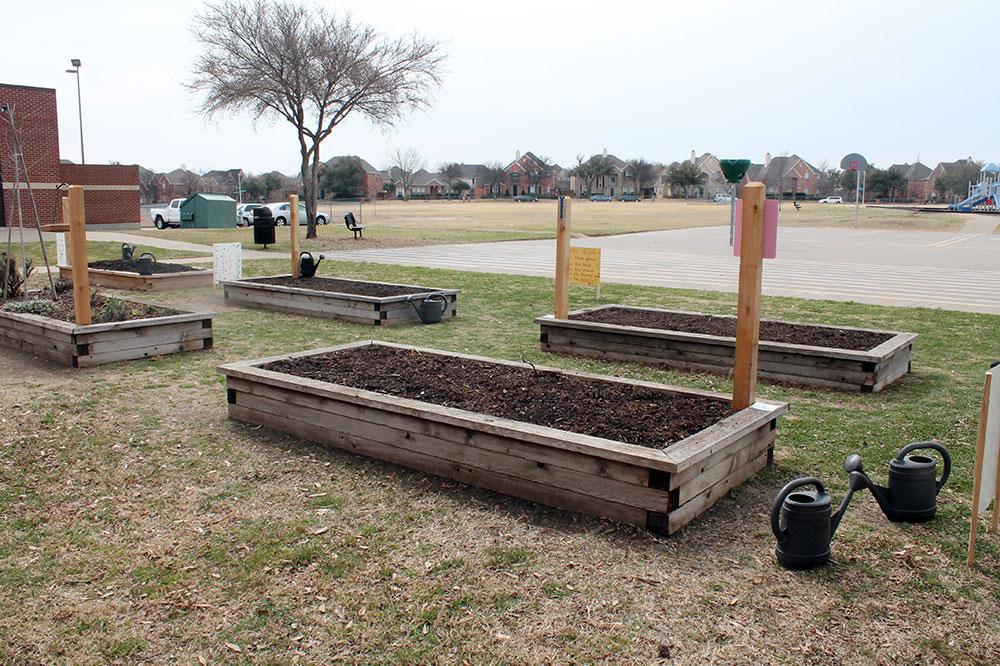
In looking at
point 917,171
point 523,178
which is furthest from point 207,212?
point 917,171

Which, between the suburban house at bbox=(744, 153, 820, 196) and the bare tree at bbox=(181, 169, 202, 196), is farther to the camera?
the suburban house at bbox=(744, 153, 820, 196)

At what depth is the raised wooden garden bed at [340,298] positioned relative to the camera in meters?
11.1

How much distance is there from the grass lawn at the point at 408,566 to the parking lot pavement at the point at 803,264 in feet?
31.1

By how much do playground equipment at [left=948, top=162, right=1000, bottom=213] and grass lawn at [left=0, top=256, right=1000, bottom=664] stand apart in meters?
80.9

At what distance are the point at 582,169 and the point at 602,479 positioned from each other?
132336mm

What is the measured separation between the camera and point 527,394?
18.7 feet

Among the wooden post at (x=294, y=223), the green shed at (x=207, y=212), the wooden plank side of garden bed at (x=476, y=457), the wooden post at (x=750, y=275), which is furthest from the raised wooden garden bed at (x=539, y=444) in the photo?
the green shed at (x=207, y=212)

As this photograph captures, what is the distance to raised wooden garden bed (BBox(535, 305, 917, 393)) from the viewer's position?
7348mm

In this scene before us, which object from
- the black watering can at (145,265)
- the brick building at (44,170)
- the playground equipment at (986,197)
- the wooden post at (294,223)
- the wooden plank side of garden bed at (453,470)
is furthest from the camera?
the playground equipment at (986,197)

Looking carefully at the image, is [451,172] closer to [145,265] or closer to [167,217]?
[167,217]

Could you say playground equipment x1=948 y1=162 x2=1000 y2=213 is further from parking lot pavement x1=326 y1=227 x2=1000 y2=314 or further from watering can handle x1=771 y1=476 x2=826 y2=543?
watering can handle x1=771 y1=476 x2=826 y2=543

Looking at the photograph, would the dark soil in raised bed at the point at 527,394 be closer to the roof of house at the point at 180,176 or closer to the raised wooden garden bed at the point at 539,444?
the raised wooden garden bed at the point at 539,444

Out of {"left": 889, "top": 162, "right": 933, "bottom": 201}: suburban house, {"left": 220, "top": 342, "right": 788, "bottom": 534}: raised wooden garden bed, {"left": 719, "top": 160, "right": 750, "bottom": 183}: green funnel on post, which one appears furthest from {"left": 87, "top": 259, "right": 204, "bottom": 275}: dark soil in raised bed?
{"left": 889, "top": 162, "right": 933, "bottom": 201}: suburban house

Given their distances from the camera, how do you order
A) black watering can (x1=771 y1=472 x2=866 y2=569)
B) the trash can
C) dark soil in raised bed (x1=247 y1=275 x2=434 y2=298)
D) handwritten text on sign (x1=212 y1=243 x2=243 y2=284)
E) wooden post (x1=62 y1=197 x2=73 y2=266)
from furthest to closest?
1. the trash can
2. handwritten text on sign (x1=212 y1=243 x2=243 y2=284)
3. dark soil in raised bed (x1=247 y1=275 x2=434 y2=298)
4. wooden post (x1=62 y1=197 x2=73 y2=266)
5. black watering can (x1=771 y1=472 x2=866 y2=569)
